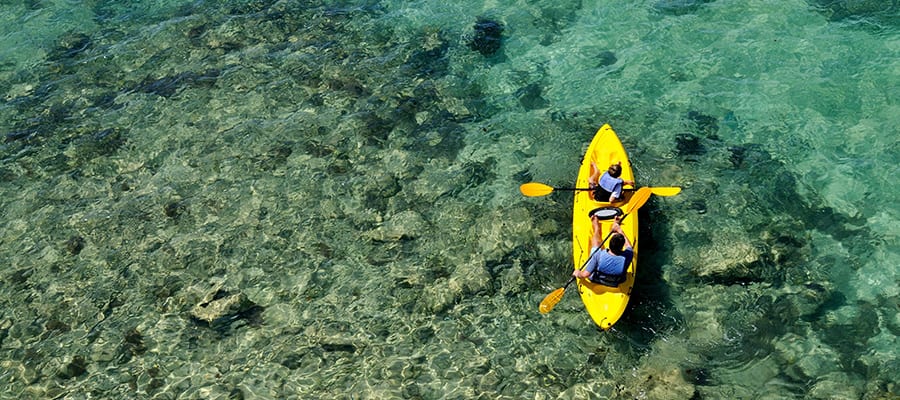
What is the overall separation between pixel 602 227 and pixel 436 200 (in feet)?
9.62

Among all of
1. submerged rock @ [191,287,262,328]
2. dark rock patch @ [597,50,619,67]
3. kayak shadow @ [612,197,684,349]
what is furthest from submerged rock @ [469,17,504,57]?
submerged rock @ [191,287,262,328]

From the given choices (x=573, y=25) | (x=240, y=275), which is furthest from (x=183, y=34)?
(x=573, y=25)

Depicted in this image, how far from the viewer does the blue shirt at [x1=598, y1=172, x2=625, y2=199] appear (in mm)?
10547

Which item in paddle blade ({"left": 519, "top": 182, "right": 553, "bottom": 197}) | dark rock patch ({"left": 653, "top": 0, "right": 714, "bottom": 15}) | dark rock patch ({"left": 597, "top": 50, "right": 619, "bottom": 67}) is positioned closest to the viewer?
paddle blade ({"left": 519, "top": 182, "right": 553, "bottom": 197})

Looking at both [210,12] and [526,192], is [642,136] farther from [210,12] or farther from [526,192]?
[210,12]

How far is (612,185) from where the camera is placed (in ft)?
34.7

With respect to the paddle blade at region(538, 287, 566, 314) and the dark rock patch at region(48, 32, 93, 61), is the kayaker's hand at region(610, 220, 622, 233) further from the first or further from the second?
the dark rock patch at region(48, 32, 93, 61)

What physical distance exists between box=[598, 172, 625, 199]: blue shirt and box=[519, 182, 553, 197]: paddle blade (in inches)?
34.8

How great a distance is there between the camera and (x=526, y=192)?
11.1 m

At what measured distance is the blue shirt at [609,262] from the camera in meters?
9.30

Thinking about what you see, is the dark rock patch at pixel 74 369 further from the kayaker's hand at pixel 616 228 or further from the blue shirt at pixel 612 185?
the blue shirt at pixel 612 185

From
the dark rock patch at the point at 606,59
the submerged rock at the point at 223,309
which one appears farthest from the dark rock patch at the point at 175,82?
the dark rock patch at the point at 606,59

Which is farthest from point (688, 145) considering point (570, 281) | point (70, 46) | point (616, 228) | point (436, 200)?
point (70, 46)

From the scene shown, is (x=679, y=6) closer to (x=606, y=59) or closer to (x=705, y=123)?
(x=606, y=59)
